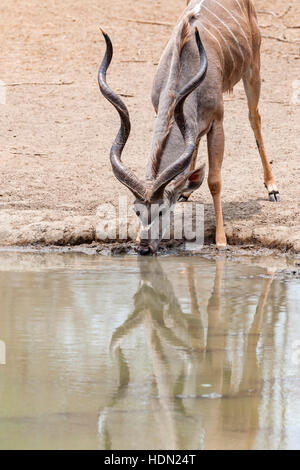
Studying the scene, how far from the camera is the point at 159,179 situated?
482 cm

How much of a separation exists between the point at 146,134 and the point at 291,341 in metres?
4.97

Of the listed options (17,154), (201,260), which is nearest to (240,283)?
(201,260)

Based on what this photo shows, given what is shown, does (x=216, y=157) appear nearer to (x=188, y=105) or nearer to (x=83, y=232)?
(x=188, y=105)

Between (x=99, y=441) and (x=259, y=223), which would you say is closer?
(x=99, y=441)

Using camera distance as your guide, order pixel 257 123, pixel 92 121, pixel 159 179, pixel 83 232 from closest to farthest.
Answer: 1. pixel 159 179
2. pixel 83 232
3. pixel 257 123
4. pixel 92 121

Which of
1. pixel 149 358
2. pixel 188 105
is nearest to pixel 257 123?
pixel 188 105

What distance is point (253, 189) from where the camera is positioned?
21.6ft

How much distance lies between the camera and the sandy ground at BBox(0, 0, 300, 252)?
5707 millimetres

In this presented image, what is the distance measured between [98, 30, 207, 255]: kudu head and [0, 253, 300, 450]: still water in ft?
1.11

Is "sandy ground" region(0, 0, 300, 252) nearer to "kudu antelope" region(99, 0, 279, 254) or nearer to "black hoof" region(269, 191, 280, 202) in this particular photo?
"black hoof" region(269, 191, 280, 202)

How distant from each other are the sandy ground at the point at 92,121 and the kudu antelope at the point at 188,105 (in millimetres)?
501

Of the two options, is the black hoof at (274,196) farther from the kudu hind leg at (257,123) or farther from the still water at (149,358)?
the still water at (149,358)

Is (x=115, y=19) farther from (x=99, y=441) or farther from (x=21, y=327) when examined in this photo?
(x=99, y=441)

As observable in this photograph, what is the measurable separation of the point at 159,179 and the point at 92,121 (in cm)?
343
